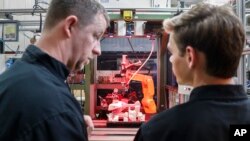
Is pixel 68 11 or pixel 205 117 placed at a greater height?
pixel 68 11

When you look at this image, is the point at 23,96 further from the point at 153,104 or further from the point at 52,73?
the point at 153,104

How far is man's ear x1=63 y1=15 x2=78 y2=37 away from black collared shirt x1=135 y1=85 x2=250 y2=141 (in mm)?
432

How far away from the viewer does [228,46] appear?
1.04 meters

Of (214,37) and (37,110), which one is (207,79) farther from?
(37,110)

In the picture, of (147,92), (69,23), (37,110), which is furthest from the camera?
(147,92)

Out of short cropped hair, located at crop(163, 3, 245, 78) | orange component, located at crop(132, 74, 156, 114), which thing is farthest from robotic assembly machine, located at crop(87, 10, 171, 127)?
short cropped hair, located at crop(163, 3, 245, 78)

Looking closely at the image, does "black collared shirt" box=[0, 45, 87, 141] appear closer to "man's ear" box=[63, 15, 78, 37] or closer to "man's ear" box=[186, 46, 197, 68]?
"man's ear" box=[63, 15, 78, 37]

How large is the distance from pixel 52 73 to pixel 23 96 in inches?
5.8

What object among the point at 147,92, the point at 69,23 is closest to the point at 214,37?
the point at 69,23

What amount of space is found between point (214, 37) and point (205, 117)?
0.79ft

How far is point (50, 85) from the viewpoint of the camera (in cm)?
102

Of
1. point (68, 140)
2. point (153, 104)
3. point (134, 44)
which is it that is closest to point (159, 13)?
point (134, 44)

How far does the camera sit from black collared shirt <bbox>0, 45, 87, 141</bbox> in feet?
3.18

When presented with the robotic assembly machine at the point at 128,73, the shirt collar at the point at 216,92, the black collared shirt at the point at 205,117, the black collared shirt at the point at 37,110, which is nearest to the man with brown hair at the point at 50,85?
the black collared shirt at the point at 37,110
